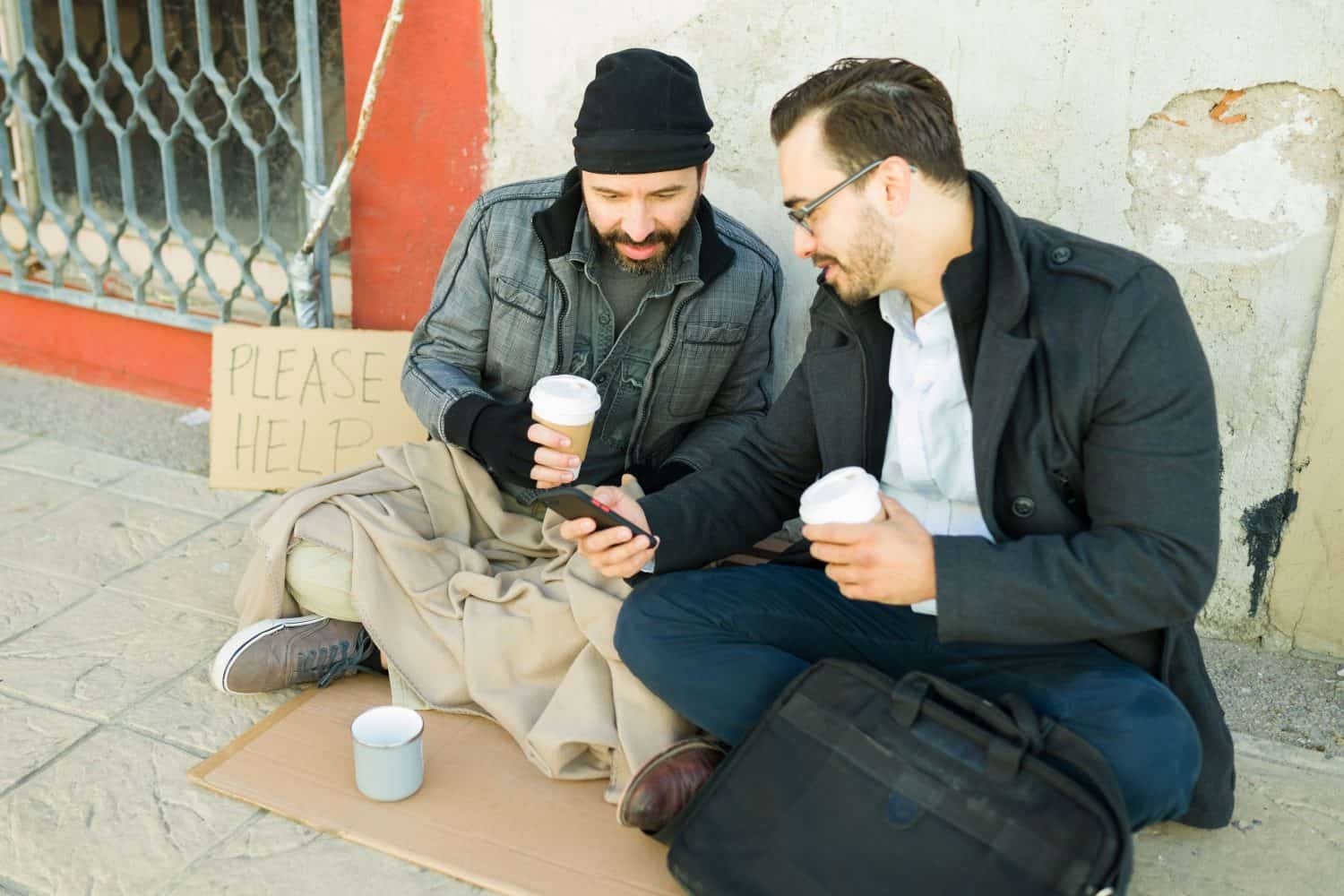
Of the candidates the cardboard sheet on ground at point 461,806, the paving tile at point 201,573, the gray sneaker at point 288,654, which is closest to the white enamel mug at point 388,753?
the cardboard sheet on ground at point 461,806

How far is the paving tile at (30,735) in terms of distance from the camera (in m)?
2.55

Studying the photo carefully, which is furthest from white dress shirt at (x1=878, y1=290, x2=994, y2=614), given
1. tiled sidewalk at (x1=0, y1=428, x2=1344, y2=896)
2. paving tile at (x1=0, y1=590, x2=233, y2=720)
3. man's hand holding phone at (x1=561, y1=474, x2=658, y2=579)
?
paving tile at (x1=0, y1=590, x2=233, y2=720)

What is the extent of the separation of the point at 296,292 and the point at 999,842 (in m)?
2.92

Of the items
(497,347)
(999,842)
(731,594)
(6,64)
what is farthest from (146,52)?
(999,842)

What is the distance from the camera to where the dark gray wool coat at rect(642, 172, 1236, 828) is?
2.00 meters

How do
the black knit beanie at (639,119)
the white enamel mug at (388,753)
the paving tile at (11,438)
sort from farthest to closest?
the paving tile at (11,438) → the black knit beanie at (639,119) → the white enamel mug at (388,753)

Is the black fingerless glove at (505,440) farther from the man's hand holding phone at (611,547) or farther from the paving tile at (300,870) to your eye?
the paving tile at (300,870)

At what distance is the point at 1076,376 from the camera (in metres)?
2.07

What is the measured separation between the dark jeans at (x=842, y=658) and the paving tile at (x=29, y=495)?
2197 mm

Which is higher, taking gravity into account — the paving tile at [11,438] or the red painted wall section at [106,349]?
the red painted wall section at [106,349]

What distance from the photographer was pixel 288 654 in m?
2.77

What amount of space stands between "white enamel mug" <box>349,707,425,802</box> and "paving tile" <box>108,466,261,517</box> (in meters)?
1.52

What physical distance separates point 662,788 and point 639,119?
4.57 ft

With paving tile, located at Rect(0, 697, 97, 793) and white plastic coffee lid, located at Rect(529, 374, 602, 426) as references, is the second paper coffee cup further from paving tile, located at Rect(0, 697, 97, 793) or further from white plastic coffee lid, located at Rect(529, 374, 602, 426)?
paving tile, located at Rect(0, 697, 97, 793)
